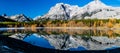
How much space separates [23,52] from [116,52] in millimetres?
9569

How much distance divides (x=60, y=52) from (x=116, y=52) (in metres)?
5.83

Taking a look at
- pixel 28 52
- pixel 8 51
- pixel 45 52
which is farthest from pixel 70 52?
pixel 8 51

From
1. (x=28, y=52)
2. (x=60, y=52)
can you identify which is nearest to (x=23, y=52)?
(x=28, y=52)

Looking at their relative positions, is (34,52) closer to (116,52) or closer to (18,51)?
(18,51)

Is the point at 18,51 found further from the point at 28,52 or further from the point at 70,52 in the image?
the point at 70,52

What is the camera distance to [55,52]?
27250 millimetres

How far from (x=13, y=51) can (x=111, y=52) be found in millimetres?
10209

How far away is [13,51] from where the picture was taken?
86.5ft

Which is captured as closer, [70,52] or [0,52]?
[0,52]

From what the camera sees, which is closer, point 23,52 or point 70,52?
point 23,52

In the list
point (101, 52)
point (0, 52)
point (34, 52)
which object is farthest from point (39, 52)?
point (101, 52)

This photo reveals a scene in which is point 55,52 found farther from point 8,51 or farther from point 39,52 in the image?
point 8,51

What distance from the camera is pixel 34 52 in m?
25.9

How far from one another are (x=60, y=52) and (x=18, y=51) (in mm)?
4367
